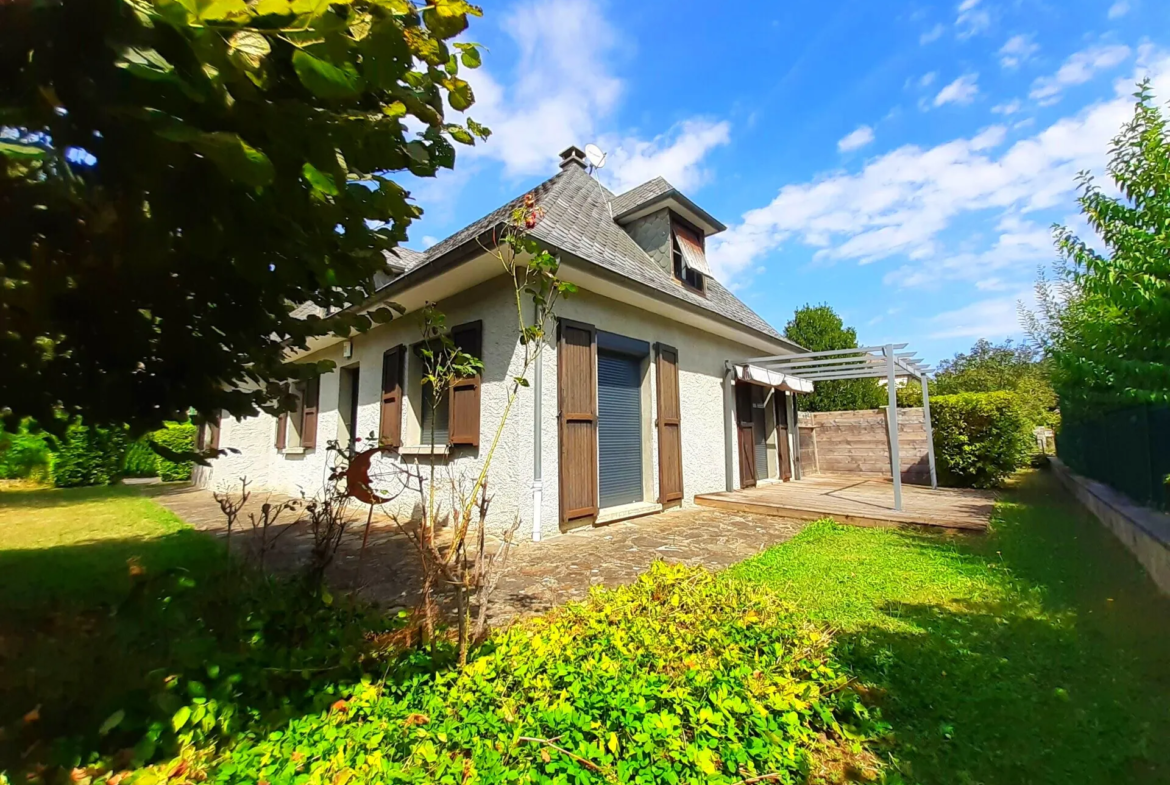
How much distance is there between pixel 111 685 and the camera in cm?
199

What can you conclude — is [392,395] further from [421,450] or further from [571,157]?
[571,157]

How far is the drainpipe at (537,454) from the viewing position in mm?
6082

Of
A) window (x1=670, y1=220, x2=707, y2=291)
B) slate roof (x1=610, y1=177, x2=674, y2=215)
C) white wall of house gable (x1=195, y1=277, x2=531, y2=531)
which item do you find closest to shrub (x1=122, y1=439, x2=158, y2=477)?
white wall of house gable (x1=195, y1=277, x2=531, y2=531)

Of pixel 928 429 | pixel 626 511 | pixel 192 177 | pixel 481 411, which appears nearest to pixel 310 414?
pixel 481 411

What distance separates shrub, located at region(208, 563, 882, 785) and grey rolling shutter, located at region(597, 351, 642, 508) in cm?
470

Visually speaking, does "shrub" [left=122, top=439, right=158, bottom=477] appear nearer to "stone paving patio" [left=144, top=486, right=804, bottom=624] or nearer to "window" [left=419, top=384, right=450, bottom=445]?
"stone paving patio" [left=144, top=486, right=804, bottom=624]

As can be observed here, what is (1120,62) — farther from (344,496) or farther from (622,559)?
(344,496)

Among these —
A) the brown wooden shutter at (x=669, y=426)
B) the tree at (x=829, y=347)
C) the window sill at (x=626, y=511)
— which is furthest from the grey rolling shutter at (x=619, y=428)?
the tree at (x=829, y=347)

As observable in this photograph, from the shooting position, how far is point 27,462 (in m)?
13.6

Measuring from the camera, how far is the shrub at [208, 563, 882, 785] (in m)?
1.83

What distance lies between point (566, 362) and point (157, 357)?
14.6 ft

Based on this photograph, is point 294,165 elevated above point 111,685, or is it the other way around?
point 294,165

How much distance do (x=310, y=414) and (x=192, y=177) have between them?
11304 millimetres

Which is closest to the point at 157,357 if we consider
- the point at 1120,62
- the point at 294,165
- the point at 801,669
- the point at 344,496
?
the point at 344,496
